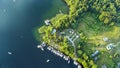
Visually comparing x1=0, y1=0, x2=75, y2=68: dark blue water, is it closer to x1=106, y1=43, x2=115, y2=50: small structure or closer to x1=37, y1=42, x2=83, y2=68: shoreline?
x1=37, y1=42, x2=83, y2=68: shoreline

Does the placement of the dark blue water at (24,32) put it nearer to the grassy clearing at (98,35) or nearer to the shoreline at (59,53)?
the shoreline at (59,53)

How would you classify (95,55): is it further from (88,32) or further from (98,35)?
(88,32)

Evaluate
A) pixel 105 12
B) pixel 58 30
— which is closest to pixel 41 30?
pixel 58 30

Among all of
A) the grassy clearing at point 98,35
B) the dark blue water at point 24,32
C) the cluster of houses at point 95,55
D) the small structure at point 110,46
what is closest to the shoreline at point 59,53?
the dark blue water at point 24,32

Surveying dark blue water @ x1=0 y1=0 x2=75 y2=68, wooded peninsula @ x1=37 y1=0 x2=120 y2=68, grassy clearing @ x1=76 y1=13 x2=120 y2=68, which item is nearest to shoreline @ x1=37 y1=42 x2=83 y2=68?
wooded peninsula @ x1=37 y1=0 x2=120 y2=68

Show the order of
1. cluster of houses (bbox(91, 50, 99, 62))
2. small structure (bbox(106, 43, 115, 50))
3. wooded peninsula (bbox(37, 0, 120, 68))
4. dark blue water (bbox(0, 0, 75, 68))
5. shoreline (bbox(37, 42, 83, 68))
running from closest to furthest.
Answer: dark blue water (bbox(0, 0, 75, 68)) < shoreline (bbox(37, 42, 83, 68)) < cluster of houses (bbox(91, 50, 99, 62)) < wooded peninsula (bbox(37, 0, 120, 68)) < small structure (bbox(106, 43, 115, 50))

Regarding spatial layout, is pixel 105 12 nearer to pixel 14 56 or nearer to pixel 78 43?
pixel 78 43

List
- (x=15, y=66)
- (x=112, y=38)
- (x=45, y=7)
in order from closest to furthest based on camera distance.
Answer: (x=15, y=66) < (x=112, y=38) < (x=45, y=7)

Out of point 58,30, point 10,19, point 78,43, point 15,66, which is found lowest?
point 15,66
